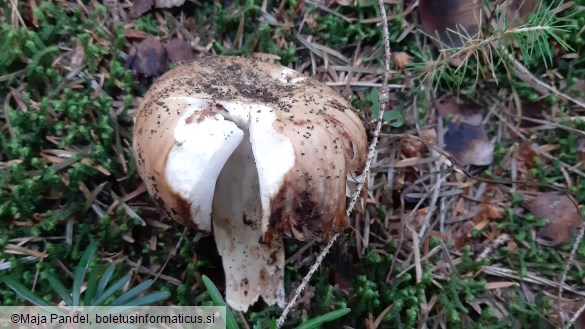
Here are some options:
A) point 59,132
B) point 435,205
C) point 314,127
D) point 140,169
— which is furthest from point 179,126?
point 435,205

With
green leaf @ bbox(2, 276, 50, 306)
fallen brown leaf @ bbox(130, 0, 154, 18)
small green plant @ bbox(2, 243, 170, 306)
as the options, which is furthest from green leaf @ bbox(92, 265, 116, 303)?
fallen brown leaf @ bbox(130, 0, 154, 18)

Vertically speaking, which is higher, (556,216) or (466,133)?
(466,133)

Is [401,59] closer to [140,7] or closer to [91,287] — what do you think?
[140,7]

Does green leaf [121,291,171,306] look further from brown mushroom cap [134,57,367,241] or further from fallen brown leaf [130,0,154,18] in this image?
fallen brown leaf [130,0,154,18]

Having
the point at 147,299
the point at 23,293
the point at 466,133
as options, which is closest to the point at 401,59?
the point at 466,133

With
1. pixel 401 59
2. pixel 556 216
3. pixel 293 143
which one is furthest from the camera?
pixel 401 59

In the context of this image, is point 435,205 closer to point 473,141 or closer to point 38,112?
point 473,141
